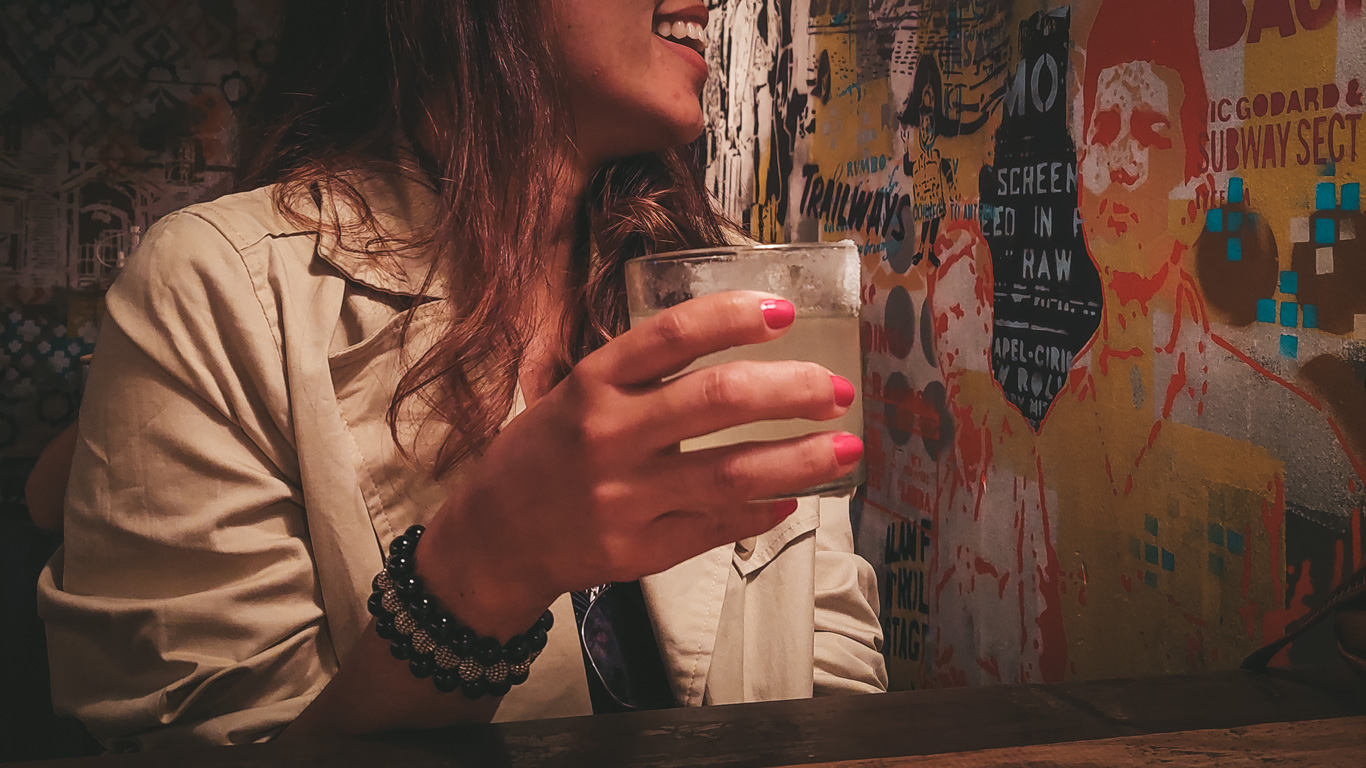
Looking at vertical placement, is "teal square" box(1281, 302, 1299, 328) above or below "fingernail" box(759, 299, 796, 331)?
below

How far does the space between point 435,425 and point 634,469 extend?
0.52m

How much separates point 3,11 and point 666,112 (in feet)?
7.60

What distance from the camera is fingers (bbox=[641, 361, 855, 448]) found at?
0.60m

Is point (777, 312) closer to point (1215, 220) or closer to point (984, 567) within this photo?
point (1215, 220)

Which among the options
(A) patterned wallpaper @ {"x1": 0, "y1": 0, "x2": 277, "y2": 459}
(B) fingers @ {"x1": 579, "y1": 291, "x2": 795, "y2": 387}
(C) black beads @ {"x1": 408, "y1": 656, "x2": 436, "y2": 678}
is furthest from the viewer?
(A) patterned wallpaper @ {"x1": 0, "y1": 0, "x2": 277, "y2": 459}

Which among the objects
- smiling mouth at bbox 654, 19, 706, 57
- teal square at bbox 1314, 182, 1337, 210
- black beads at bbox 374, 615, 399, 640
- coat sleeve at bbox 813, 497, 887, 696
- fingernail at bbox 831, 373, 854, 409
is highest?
smiling mouth at bbox 654, 19, 706, 57

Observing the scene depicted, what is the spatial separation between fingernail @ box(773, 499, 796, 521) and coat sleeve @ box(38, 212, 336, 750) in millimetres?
593

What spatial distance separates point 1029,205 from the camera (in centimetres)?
132

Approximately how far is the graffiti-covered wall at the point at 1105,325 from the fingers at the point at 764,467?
59cm

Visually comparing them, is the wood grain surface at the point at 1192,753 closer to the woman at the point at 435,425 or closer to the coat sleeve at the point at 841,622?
the woman at the point at 435,425

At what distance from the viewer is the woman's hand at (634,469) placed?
0.60 metres

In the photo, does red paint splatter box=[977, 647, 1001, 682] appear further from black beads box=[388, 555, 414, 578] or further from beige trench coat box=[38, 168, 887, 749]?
black beads box=[388, 555, 414, 578]

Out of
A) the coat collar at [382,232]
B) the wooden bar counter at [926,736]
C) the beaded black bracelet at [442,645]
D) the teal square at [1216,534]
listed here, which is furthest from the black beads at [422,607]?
the teal square at [1216,534]

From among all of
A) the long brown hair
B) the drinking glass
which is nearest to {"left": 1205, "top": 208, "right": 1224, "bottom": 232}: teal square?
the drinking glass
